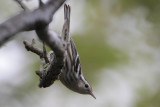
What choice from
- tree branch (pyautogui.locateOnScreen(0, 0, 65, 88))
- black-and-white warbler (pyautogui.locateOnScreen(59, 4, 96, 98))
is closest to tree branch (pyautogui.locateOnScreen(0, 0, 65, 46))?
tree branch (pyautogui.locateOnScreen(0, 0, 65, 88))

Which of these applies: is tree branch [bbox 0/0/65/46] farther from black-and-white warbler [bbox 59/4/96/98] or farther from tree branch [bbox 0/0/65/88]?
black-and-white warbler [bbox 59/4/96/98]

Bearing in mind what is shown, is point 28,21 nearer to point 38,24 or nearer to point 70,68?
point 38,24

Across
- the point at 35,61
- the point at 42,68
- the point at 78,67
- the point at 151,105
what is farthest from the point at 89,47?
the point at 42,68

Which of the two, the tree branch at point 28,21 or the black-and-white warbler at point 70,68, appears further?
the black-and-white warbler at point 70,68

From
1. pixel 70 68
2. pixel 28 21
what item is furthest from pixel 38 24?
pixel 70 68

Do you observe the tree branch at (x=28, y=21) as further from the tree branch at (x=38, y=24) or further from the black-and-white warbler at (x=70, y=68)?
the black-and-white warbler at (x=70, y=68)

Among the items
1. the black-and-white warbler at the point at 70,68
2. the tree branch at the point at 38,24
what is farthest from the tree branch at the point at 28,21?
the black-and-white warbler at the point at 70,68

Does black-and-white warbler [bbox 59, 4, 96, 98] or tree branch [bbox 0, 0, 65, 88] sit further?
black-and-white warbler [bbox 59, 4, 96, 98]

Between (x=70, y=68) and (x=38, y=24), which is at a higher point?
(x=38, y=24)

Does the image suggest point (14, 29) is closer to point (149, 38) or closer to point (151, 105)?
point (151, 105)

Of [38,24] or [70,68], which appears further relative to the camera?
[70,68]

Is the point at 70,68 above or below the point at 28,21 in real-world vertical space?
below
